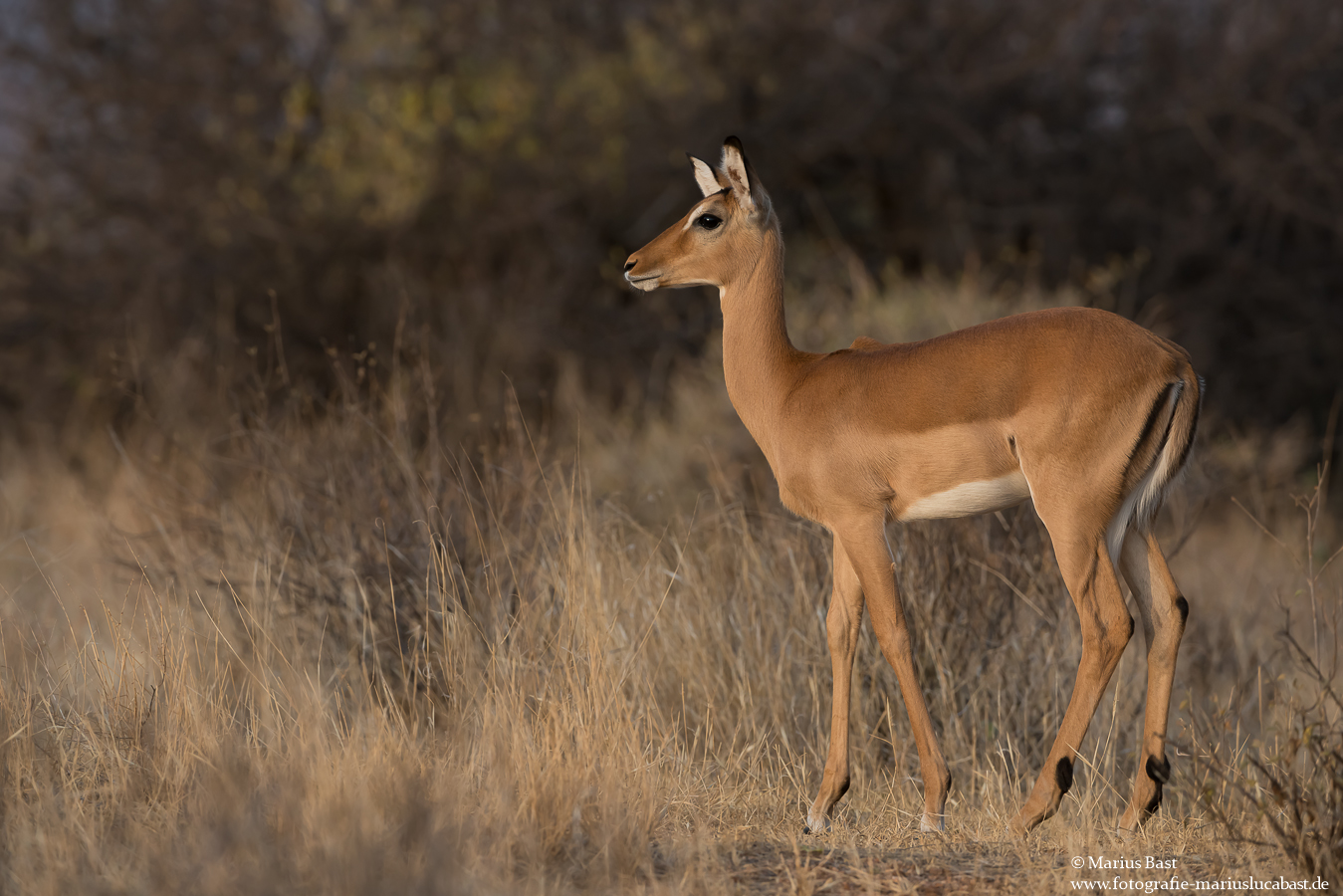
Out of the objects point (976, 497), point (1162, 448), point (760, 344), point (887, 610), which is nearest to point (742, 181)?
point (760, 344)

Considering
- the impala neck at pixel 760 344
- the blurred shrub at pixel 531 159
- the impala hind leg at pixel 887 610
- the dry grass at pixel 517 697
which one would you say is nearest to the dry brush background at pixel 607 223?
the blurred shrub at pixel 531 159

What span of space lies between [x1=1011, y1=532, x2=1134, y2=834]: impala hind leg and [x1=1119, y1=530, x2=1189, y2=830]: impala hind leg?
198 mm

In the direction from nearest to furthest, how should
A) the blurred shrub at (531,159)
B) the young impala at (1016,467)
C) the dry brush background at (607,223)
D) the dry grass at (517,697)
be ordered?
the dry grass at (517,697)
the young impala at (1016,467)
the dry brush background at (607,223)
the blurred shrub at (531,159)

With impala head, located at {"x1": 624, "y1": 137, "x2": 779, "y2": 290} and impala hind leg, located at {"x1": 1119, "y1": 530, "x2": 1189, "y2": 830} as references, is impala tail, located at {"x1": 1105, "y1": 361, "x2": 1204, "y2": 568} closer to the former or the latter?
impala hind leg, located at {"x1": 1119, "y1": 530, "x2": 1189, "y2": 830}

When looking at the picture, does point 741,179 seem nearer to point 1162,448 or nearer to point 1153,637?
point 1162,448

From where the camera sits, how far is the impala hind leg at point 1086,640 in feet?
13.4

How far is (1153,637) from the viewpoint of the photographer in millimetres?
4355

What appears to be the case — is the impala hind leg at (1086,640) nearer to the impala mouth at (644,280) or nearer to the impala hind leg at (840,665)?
the impala hind leg at (840,665)

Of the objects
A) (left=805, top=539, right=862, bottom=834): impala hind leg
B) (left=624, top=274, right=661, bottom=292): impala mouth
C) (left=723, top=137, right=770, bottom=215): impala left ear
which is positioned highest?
(left=723, top=137, right=770, bottom=215): impala left ear

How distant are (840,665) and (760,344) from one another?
1232mm

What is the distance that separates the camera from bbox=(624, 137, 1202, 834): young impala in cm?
406

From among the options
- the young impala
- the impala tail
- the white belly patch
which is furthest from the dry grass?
the white belly patch

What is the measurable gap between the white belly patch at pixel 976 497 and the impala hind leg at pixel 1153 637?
0.49 metres

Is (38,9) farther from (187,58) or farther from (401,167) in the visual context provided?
(401,167)
